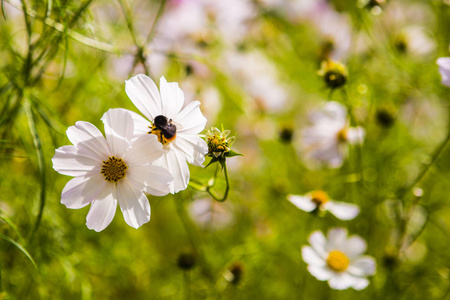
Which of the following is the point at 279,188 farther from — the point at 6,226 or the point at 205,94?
the point at 6,226

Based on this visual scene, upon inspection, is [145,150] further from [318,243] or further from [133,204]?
[318,243]

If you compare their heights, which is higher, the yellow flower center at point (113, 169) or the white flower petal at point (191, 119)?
the yellow flower center at point (113, 169)

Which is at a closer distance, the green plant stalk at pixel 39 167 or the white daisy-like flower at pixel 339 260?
the green plant stalk at pixel 39 167

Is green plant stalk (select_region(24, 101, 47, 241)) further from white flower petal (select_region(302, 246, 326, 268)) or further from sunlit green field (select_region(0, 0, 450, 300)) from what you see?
white flower petal (select_region(302, 246, 326, 268))

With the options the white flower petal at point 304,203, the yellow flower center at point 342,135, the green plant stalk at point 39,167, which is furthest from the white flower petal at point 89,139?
the yellow flower center at point 342,135

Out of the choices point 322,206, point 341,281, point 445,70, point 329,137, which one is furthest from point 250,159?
point 445,70

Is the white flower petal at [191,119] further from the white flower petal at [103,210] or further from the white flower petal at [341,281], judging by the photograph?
the white flower petal at [341,281]

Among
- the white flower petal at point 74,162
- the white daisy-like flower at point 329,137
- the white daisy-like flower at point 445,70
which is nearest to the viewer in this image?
the white flower petal at point 74,162
